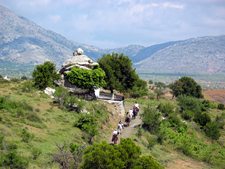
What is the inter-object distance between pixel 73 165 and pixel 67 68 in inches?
921

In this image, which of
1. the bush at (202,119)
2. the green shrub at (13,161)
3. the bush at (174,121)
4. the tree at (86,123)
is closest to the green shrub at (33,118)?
the tree at (86,123)

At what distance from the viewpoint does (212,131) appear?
3994 cm

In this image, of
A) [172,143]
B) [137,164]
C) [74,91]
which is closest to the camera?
[137,164]

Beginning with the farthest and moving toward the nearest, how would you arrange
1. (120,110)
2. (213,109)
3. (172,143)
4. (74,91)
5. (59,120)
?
1. (213,109)
2. (120,110)
3. (74,91)
4. (172,143)
5. (59,120)

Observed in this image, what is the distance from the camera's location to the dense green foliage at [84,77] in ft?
109

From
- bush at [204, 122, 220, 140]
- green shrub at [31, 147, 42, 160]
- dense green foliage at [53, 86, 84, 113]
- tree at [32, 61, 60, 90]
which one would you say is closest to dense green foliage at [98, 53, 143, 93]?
tree at [32, 61, 60, 90]

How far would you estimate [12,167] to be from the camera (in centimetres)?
1305

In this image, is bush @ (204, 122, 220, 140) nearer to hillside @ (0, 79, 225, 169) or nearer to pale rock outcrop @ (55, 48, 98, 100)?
hillside @ (0, 79, 225, 169)

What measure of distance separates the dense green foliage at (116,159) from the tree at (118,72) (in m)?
26.8

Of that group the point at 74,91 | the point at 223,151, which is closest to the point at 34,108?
the point at 74,91

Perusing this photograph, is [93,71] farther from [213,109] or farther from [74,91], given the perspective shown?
[213,109]

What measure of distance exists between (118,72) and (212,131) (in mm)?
20787

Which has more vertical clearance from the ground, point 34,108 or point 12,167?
point 34,108

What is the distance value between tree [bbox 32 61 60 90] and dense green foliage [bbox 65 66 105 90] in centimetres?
266
